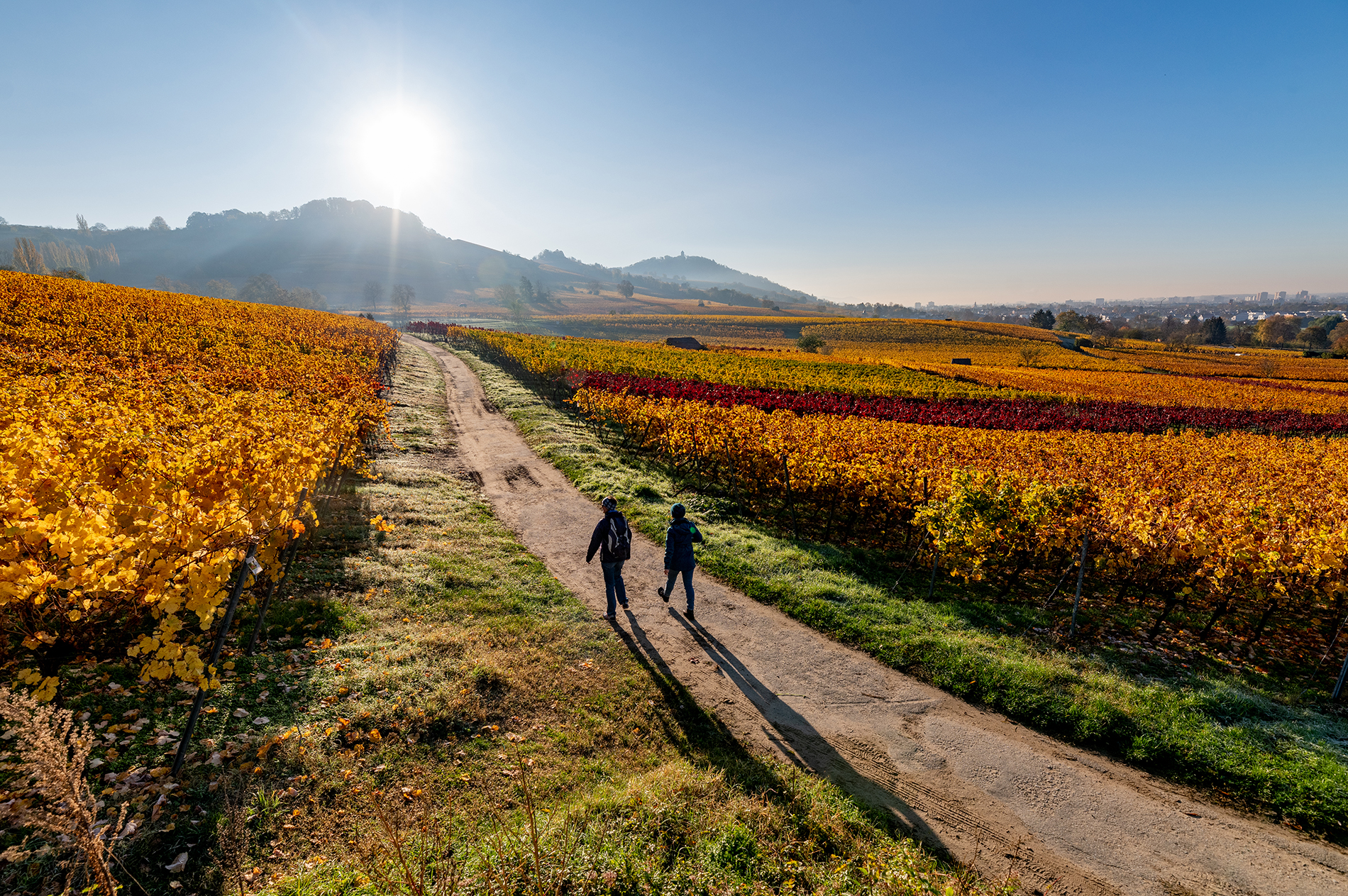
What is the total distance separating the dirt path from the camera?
17.4 ft

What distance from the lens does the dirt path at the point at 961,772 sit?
208 inches

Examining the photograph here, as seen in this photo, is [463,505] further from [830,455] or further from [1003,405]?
[1003,405]

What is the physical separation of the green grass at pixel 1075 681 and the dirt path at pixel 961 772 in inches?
14.7

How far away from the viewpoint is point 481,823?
5.19 meters

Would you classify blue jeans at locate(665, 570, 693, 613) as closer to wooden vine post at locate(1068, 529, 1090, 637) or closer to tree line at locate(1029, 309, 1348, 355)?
wooden vine post at locate(1068, 529, 1090, 637)

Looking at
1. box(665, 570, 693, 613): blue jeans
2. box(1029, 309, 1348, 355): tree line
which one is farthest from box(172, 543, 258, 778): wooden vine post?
box(1029, 309, 1348, 355): tree line

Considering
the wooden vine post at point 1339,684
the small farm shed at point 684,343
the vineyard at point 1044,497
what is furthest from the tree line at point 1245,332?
the wooden vine post at point 1339,684

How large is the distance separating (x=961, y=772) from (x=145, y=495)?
34.5 ft

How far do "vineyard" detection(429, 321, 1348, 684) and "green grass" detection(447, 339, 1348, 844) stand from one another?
92 centimetres

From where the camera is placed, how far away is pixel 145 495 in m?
6.25

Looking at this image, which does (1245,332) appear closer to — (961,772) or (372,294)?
(961,772)

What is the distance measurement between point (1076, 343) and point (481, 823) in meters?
122

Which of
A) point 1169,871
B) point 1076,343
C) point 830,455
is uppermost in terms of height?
point 1076,343

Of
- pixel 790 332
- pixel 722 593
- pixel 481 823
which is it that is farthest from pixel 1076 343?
pixel 481 823
